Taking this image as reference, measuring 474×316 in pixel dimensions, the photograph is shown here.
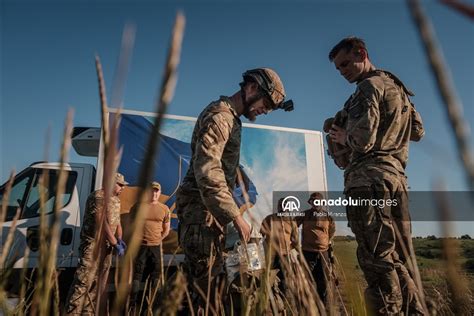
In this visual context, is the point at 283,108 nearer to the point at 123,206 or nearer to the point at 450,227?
the point at 450,227

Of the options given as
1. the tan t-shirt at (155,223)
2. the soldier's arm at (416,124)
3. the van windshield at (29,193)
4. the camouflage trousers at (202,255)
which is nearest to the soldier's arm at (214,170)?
the camouflage trousers at (202,255)

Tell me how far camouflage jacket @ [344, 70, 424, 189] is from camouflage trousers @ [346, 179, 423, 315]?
0.35 ft

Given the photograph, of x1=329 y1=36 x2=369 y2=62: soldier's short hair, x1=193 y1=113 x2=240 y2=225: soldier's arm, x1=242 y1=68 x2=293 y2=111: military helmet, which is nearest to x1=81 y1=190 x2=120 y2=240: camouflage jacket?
x1=193 y1=113 x2=240 y2=225: soldier's arm

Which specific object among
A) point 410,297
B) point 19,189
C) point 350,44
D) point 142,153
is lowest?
point 410,297

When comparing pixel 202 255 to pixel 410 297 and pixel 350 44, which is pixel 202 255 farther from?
pixel 350 44

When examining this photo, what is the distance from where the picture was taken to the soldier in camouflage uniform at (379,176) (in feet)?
5.89

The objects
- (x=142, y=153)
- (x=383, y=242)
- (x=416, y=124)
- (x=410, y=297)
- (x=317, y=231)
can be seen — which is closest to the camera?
(x=410, y=297)

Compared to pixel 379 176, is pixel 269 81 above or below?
above

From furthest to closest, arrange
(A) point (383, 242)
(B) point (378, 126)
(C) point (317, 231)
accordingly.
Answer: (C) point (317, 231) → (B) point (378, 126) → (A) point (383, 242)

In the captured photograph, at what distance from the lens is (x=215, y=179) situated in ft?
5.71

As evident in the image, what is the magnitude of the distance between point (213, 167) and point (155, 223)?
9.34 feet

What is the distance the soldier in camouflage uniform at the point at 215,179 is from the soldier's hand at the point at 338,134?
38cm

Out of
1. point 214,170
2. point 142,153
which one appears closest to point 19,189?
point 142,153

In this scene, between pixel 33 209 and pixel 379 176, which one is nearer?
pixel 379 176
